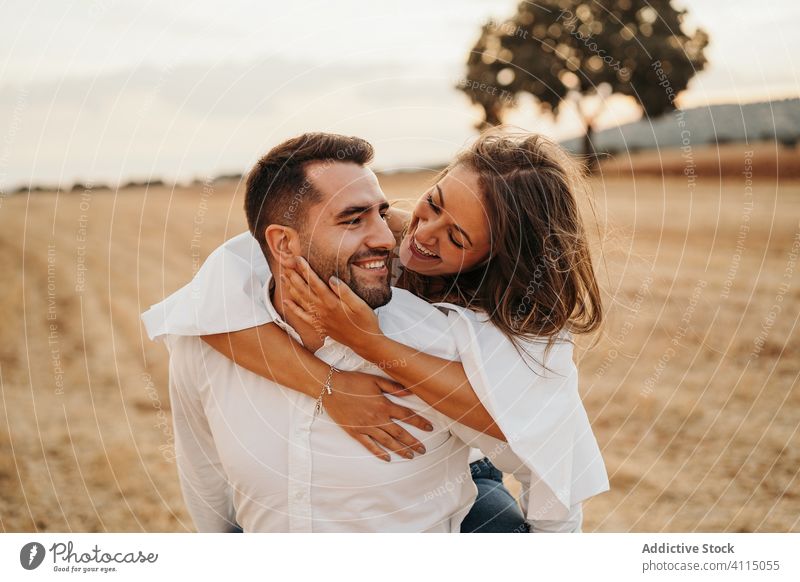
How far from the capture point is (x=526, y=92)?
522 cm

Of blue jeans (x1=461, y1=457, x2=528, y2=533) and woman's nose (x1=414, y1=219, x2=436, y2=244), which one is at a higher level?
woman's nose (x1=414, y1=219, x2=436, y2=244)

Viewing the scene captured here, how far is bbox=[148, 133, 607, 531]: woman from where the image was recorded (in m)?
2.49

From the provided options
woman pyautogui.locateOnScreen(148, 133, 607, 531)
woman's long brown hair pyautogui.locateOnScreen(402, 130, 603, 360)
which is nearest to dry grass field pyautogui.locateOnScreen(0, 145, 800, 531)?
woman's long brown hair pyautogui.locateOnScreen(402, 130, 603, 360)

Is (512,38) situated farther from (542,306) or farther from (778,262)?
(778,262)

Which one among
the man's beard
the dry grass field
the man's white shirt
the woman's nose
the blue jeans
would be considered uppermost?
the woman's nose

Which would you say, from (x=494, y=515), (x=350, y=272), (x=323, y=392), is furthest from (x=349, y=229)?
(x=494, y=515)

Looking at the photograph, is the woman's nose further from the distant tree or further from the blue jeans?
the distant tree

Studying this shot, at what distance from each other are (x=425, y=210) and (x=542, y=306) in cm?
52

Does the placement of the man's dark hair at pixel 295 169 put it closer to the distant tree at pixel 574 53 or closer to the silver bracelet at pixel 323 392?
the silver bracelet at pixel 323 392

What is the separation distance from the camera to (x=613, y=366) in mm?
6957

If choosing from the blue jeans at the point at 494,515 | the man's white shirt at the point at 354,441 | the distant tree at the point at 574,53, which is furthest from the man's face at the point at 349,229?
the distant tree at the point at 574,53

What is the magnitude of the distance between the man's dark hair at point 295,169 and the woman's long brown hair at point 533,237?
0.44 meters

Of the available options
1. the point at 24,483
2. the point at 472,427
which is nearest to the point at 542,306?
the point at 472,427

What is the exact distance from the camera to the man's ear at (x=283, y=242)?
103 inches
